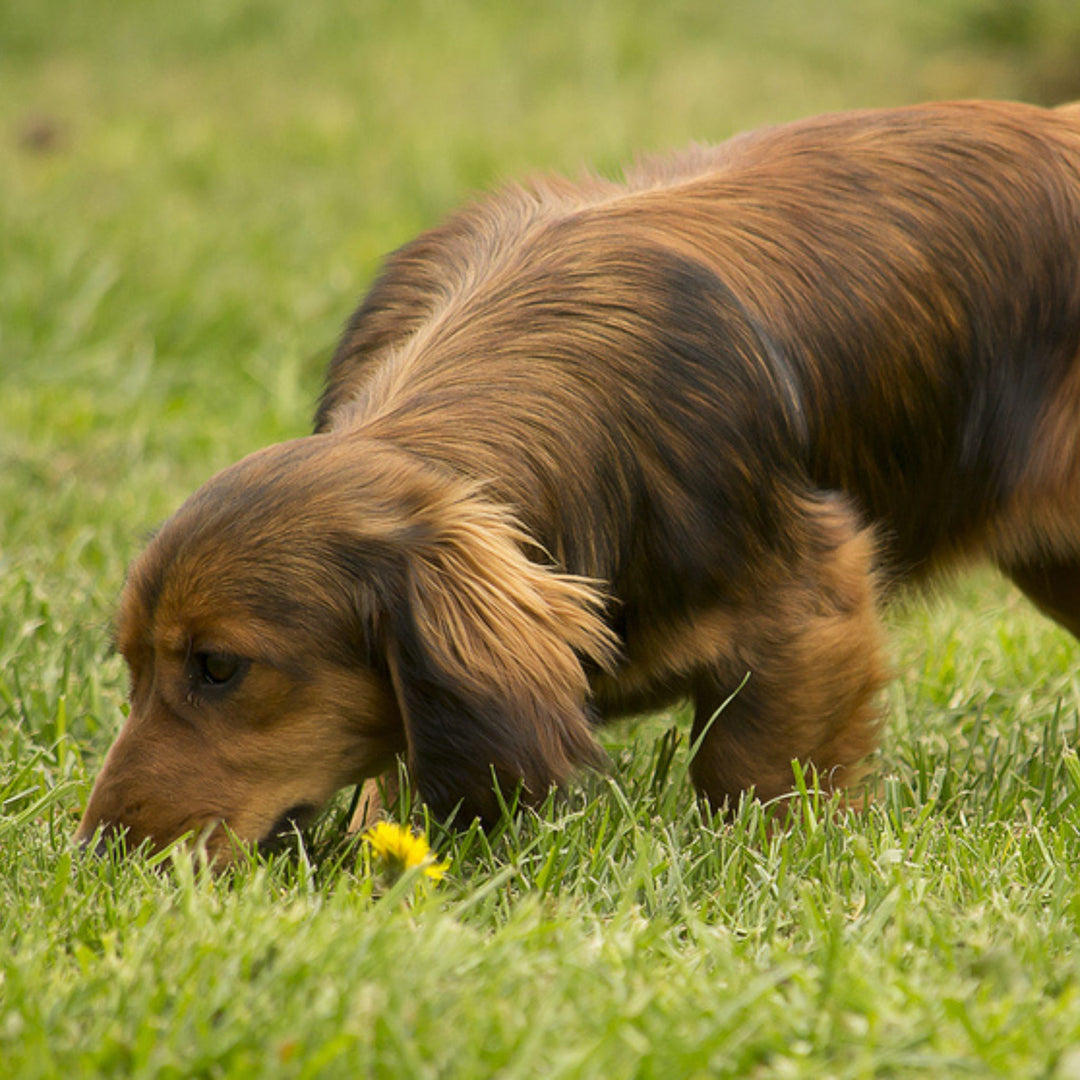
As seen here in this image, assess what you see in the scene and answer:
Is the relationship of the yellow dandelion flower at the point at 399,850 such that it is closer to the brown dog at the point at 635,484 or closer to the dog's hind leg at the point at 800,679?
the brown dog at the point at 635,484

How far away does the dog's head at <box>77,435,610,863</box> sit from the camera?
284 centimetres

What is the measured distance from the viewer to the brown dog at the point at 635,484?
2869 mm

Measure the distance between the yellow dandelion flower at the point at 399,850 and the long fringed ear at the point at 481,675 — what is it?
0.65 feet

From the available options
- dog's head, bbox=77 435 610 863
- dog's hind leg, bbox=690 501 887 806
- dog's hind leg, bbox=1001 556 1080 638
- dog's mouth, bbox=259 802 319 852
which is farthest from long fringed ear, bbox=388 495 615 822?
dog's hind leg, bbox=1001 556 1080 638

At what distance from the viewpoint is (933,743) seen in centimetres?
372

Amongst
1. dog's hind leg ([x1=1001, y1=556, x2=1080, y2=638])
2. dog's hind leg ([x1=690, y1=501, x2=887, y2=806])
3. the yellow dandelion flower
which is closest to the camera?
the yellow dandelion flower

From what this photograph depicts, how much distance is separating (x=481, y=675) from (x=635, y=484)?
1.73 feet

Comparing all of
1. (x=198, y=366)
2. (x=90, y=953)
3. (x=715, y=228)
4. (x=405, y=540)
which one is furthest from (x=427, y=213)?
(x=90, y=953)

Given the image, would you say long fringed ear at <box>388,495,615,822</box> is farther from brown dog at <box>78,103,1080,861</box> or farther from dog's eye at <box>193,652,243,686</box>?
dog's eye at <box>193,652,243,686</box>

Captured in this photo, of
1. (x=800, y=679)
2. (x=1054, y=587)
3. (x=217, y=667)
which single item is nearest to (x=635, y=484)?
(x=800, y=679)

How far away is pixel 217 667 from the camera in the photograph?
2879 millimetres

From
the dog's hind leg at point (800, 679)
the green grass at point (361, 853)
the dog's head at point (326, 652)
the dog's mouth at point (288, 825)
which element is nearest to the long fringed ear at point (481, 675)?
the dog's head at point (326, 652)

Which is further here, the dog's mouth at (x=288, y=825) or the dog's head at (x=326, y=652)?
the dog's mouth at (x=288, y=825)

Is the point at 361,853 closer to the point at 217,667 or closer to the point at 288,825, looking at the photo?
the point at 288,825
